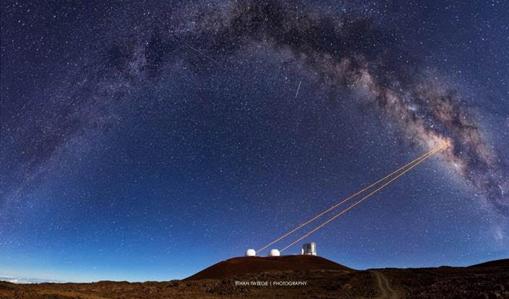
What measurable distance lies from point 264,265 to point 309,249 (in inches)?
591

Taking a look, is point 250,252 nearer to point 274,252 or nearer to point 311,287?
point 274,252

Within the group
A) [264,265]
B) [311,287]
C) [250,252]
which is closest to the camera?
[311,287]

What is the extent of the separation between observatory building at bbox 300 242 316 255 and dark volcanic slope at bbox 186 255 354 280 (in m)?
3.51

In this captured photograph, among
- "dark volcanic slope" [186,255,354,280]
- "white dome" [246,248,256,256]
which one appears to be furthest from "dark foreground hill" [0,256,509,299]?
"white dome" [246,248,256,256]

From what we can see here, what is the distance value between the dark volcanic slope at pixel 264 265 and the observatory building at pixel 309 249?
3.51 metres

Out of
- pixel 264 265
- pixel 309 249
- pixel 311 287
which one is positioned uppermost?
pixel 309 249

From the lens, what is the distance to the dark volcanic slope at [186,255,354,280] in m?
52.9

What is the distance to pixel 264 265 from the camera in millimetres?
55062

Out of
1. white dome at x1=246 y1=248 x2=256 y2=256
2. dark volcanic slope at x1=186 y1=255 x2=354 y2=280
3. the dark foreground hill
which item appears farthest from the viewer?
white dome at x1=246 y1=248 x2=256 y2=256

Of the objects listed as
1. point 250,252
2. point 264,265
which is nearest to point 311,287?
point 264,265

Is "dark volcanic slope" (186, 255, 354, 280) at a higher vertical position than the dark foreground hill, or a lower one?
higher

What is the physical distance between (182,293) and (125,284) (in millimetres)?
7432

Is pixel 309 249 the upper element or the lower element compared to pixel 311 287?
upper

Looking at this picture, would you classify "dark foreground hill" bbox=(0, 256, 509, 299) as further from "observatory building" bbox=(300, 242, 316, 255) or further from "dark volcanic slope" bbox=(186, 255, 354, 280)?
"observatory building" bbox=(300, 242, 316, 255)
